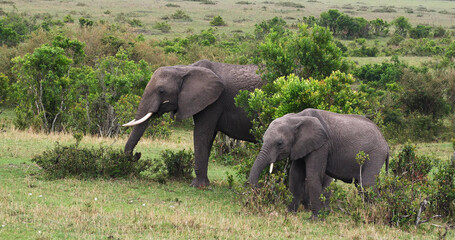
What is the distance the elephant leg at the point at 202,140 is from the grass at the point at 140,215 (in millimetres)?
325

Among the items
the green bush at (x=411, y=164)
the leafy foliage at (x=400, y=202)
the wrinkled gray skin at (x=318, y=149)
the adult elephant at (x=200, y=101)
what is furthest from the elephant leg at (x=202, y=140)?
the green bush at (x=411, y=164)

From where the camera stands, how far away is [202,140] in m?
12.7

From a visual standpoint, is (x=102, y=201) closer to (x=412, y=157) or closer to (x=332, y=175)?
(x=332, y=175)

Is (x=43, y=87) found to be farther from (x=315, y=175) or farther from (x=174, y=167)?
(x=315, y=175)

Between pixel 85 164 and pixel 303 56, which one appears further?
pixel 303 56

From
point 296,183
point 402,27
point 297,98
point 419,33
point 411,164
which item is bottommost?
point 419,33

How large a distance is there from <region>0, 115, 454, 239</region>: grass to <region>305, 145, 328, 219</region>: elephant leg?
0.32 m

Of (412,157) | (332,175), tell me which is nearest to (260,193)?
(332,175)

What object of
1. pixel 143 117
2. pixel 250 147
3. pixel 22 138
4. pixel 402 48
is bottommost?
pixel 402 48

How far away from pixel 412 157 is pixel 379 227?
3.81m

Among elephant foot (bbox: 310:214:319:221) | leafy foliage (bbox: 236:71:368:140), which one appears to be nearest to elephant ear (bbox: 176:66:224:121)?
leafy foliage (bbox: 236:71:368:140)

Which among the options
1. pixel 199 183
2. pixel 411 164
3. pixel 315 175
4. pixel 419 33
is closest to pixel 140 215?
pixel 315 175

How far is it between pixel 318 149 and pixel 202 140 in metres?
3.12

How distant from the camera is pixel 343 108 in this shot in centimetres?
1192
